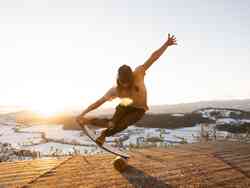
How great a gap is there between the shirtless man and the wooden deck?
2.18ft

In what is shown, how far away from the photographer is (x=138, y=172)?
12.2 ft

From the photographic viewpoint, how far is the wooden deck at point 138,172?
3.19 meters

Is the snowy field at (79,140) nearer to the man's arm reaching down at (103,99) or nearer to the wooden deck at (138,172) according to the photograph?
the wooden deck at (138,172)

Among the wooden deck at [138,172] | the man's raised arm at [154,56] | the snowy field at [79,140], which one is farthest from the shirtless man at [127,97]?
the snowy field at [79,140]

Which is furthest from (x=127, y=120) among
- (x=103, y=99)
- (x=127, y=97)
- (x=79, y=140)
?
(x=79, y=140)

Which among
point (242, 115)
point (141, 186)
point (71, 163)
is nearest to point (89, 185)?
point (141, 186)

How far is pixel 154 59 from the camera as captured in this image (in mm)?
3975

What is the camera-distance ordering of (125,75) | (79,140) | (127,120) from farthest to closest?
1. (79,140)
2. (127,120)
3. (125,75)

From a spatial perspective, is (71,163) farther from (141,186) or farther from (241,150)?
(241,150)

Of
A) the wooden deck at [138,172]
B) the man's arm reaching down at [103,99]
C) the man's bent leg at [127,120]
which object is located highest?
the man's arm reaching down at [103,99]

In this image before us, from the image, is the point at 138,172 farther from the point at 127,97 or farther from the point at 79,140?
the point at 79,140

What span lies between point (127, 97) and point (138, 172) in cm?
110

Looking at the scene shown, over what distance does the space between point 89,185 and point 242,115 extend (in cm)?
2153

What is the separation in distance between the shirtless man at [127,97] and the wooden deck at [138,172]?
66 cm
